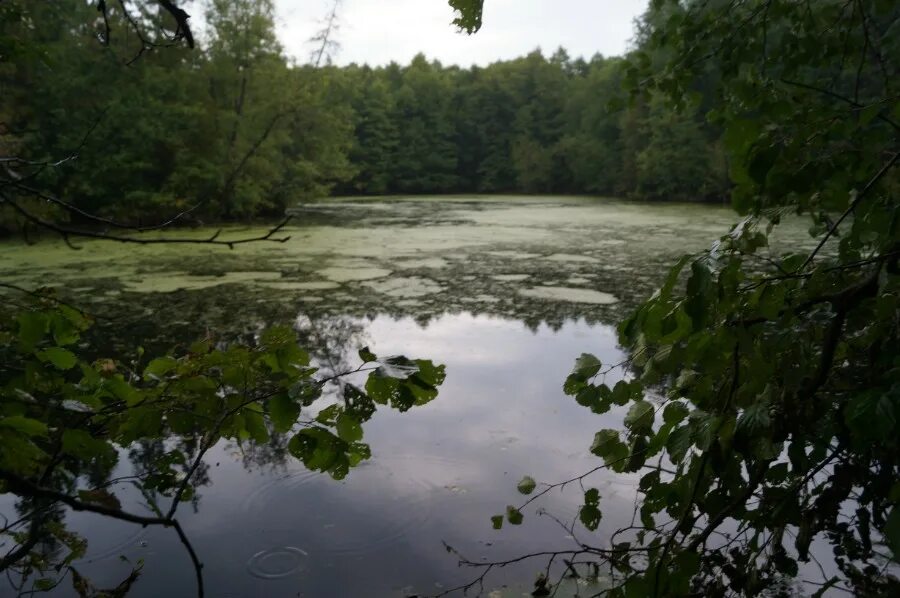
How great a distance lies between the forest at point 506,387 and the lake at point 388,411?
0.6 inches

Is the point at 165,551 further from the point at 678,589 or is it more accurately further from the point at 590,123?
the point at 590,123

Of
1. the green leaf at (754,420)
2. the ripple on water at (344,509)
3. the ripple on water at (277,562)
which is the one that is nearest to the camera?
the green leaf at (754,420)

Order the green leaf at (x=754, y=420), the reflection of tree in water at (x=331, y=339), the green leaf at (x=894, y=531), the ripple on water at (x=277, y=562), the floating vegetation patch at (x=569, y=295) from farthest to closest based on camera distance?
the floating vegetation patch at (x=569, y=295)
the reflection of tree in water at (x=331, y=339)
the ripple on water at (x=277, y=562)
the green leaf at (x=754, y=420)
the green leaf at (x=894, y=531)

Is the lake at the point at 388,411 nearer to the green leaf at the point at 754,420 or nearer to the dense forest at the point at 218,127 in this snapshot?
the dense forest at the point at 218,127

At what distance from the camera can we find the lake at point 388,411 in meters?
1.78

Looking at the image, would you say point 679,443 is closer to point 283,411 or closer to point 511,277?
point 283,411

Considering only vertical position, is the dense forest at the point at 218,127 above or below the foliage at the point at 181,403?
above

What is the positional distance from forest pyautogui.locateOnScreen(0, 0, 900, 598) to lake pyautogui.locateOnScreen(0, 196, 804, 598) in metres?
0.01

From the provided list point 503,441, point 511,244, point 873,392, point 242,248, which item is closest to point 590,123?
point 511,244

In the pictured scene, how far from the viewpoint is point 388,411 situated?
9.46 feet

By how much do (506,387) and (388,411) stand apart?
59 centimetres

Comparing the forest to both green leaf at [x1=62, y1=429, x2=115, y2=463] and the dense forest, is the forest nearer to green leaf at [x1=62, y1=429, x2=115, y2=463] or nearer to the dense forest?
green leaf at [x1=62, y1=429, x2=115, y2=463]

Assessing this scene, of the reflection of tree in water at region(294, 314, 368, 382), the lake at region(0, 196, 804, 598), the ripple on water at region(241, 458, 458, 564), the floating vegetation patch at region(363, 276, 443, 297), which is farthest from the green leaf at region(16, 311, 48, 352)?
the floating vegetation patch at region(363, 276, 443, 297)

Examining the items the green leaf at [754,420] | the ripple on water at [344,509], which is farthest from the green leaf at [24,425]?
the ripple on water at [344,509]
